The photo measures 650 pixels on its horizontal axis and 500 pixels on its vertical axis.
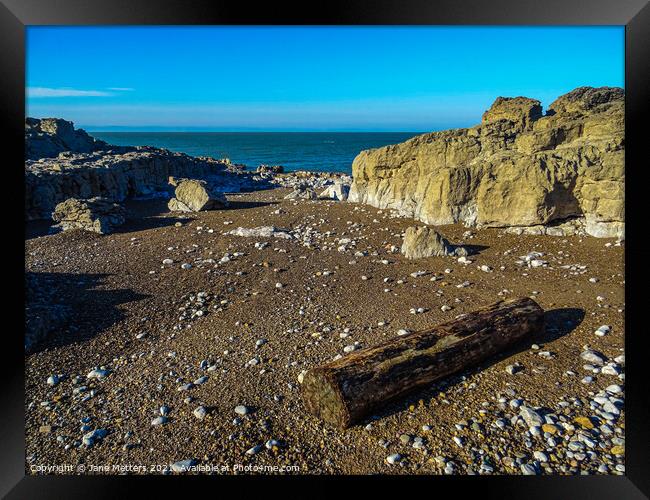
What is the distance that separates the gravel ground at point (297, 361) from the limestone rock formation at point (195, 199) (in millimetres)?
4714

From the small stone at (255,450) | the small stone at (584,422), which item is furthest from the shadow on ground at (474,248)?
the small stone at (255,450)

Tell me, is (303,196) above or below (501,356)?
above

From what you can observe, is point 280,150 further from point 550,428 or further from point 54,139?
point 550,428

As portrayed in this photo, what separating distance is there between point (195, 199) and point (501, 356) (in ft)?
41.5

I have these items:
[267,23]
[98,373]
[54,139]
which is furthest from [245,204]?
[54,139]

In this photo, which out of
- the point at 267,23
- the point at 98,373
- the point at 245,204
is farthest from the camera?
the point at 245,204

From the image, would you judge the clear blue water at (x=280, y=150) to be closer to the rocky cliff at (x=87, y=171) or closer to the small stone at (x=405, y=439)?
the rocky cliff at (x=87, y=171)

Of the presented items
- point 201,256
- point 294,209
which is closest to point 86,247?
point 201,256

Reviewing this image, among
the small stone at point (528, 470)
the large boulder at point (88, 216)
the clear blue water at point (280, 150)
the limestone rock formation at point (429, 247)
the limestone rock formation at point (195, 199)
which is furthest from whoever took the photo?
the clear blue water at point (280, 150)

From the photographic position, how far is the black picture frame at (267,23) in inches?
140

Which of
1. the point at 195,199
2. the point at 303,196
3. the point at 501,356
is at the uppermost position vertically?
the point at 303,196

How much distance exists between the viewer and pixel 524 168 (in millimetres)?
10023

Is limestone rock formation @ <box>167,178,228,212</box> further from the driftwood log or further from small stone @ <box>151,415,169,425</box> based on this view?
the driftwood log

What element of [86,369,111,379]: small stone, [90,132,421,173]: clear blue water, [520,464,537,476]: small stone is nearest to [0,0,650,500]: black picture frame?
[520,464,537,476]: small stone
